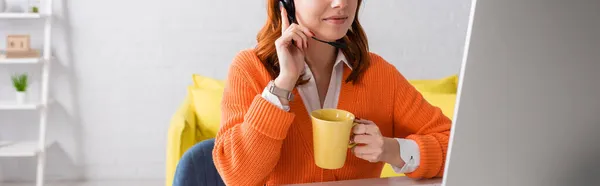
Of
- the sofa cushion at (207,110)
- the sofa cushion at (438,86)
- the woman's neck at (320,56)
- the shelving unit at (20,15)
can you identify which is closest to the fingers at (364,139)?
the woman's neck at (320,56)

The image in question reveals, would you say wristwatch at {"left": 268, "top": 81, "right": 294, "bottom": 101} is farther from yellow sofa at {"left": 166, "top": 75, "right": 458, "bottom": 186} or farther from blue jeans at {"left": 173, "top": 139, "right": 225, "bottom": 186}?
yellow sofa at {"left": 166, "top": 75, "right": 458, "bottom": 186}

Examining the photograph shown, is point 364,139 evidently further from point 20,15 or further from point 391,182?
point 20,15

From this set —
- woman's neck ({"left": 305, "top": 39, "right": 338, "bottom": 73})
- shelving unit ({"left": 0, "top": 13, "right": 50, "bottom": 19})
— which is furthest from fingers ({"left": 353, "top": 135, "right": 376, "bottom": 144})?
shelving unit ({"left": 0, "top": 13, "right": 50, "bottom": 19})

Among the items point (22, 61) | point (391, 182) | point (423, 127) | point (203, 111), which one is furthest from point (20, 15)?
point (391, 182)

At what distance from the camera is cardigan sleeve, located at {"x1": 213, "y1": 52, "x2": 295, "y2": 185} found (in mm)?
1041

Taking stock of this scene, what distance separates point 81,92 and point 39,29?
40 cm

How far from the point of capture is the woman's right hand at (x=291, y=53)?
109 centimetres

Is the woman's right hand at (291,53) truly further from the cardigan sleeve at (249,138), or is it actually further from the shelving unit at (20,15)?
the shelving unit at (20,15)

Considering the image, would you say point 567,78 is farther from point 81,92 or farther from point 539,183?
point 81,92

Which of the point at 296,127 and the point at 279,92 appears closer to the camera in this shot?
the point at 279,92

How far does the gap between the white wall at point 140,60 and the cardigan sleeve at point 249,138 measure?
1863 millimetres

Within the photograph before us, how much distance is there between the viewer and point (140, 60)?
297 centimetres

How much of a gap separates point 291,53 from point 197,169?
0.38 metres

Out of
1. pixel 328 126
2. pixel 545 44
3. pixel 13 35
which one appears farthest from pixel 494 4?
pixel 13 35
